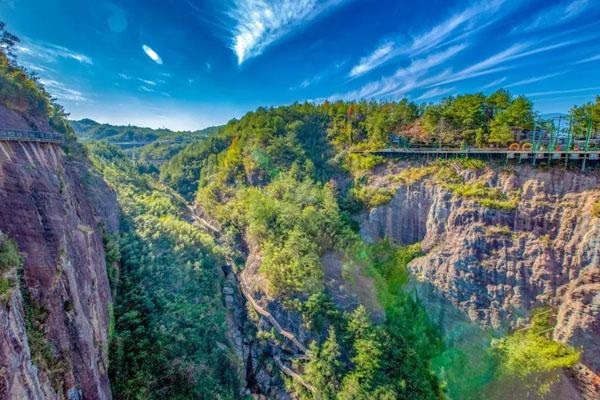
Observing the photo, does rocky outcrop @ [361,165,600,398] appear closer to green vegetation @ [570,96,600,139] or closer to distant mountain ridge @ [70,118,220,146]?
green vegetation @ [570,96,600,139]

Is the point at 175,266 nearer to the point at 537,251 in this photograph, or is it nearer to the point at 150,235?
the point at 150,235

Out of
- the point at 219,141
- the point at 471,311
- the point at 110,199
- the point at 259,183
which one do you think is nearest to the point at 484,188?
the point at 471,311

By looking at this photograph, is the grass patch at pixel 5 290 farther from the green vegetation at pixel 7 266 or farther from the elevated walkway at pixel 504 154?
the elevated walkway at pixel 504 154

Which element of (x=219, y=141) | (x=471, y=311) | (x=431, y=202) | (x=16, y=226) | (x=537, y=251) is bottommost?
(x=471, y=311)

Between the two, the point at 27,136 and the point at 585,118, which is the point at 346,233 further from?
the point at 27,136

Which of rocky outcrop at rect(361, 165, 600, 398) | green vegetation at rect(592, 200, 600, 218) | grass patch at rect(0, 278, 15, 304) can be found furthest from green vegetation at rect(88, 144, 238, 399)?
green vegetation at rect(592, 200, 600, 218)

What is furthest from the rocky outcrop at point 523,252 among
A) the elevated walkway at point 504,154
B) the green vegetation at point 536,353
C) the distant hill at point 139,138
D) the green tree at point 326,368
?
the distant hill at point 139,138

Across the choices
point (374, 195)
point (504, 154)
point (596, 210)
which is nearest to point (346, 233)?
point (374, 195)
